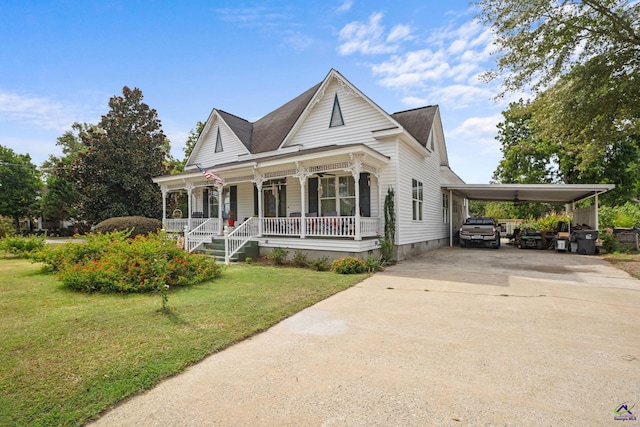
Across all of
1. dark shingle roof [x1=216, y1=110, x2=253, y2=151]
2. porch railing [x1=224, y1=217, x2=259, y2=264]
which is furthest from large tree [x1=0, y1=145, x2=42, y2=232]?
porch railing [x1=224, y1=217, x2=259, y2=264]

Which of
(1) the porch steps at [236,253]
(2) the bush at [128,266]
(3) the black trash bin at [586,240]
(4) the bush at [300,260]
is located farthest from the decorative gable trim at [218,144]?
(3) the black trash bin at [586,240]

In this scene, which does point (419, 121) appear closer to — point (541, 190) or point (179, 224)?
point (541, 190)

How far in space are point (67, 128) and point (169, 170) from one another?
87.6ft

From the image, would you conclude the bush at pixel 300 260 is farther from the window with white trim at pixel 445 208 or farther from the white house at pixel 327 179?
the window with white trim at pixel 445 208

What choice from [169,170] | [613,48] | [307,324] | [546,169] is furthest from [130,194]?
[546,169]

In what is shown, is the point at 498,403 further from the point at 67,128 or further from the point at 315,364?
the point at 67,128

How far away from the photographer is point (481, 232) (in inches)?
674

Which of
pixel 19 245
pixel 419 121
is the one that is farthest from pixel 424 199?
pixel 19 245

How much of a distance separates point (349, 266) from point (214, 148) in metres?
12.6

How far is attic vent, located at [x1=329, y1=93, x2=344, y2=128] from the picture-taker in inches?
532

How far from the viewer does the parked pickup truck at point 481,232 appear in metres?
17.0

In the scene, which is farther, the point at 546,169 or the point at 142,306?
the point at 546,169

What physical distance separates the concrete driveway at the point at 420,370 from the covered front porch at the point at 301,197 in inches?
205

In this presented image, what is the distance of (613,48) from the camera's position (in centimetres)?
976
